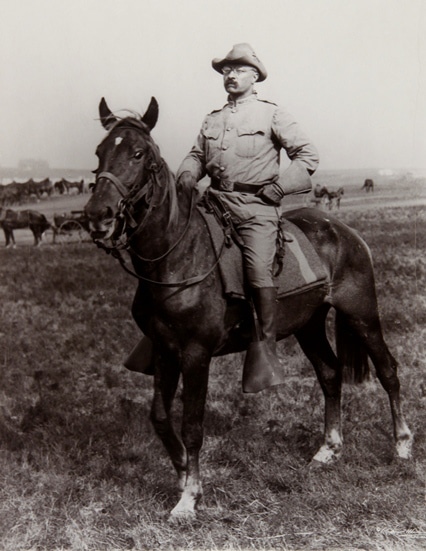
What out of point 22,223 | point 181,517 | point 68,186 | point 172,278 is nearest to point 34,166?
point 68,186

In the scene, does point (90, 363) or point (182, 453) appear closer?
point (182, 453)

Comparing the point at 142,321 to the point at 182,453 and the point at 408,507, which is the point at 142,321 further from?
the point at 408,507

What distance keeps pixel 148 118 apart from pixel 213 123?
0.81 m

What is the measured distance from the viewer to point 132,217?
430 centimetres

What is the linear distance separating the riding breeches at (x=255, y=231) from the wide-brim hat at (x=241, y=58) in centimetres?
100

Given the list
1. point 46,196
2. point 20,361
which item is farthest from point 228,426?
point 46,196

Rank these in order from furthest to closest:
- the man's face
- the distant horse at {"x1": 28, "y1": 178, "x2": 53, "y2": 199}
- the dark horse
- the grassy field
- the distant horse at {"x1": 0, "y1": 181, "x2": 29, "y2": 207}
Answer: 1. the distant horse at {"x1": 0, "y1": 181, "x2": 29, "y2": 207}
2. the distant horse at {"x1": 28, "y1": 178, "x2": 53, "y2": 199}
3. the man's face
4. the grassy field
5. the dark horse

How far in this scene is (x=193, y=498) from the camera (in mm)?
4781

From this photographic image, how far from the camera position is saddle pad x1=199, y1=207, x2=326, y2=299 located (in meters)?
4.85

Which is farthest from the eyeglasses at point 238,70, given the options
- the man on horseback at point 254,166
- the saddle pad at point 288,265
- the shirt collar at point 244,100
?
the saddle pad at point 288,265

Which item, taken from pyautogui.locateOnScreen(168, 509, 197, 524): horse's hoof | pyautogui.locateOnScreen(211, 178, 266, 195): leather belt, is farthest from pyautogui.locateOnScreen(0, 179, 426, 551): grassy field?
pyautogui.locateOnScreen(211, 178, 266, 195): leather belt

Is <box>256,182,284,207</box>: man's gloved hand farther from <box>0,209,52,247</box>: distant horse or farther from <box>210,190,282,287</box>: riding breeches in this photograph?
<box>0,209,52,247</box>: distant horse

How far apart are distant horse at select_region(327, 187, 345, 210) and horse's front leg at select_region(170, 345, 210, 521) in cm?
1072

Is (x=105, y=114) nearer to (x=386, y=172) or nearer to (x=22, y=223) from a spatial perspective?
(x=386, y=172)
